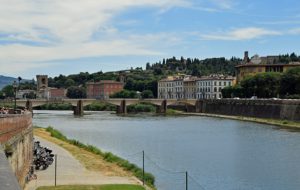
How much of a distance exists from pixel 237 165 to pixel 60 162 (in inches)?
353

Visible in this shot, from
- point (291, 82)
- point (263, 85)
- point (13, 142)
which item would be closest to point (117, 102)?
point (263, 85)

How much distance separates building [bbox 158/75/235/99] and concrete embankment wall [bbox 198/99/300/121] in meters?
26.0

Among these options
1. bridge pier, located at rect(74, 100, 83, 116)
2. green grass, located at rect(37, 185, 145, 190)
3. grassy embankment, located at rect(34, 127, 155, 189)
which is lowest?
grassy embankment, located at rect(34, 127, 155, 189)

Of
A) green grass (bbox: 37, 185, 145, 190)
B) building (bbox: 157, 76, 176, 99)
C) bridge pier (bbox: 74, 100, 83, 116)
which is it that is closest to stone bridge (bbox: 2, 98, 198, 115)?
bridge pier (bbox: 74, 100, 83, 116)

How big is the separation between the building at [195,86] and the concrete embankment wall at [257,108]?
85.3 feet

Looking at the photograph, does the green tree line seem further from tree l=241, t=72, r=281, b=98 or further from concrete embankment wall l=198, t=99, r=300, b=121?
concrete embankment wall l=198, t=99, r=300, b=121

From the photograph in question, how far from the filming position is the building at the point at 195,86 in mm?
129738

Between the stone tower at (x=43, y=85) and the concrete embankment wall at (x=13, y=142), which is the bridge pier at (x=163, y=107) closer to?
the stone tower at (x=43, y=85)

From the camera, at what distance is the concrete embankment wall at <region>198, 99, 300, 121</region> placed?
218 ft

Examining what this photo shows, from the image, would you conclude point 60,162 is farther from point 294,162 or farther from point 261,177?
point 294,162

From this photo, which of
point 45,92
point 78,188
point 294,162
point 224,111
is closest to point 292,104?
point 224,111

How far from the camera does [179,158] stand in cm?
2964

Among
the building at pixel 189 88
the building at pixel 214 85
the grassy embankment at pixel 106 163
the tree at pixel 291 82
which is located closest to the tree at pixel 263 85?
the tree at pixel 291 82

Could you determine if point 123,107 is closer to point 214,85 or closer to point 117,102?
point 117,102
